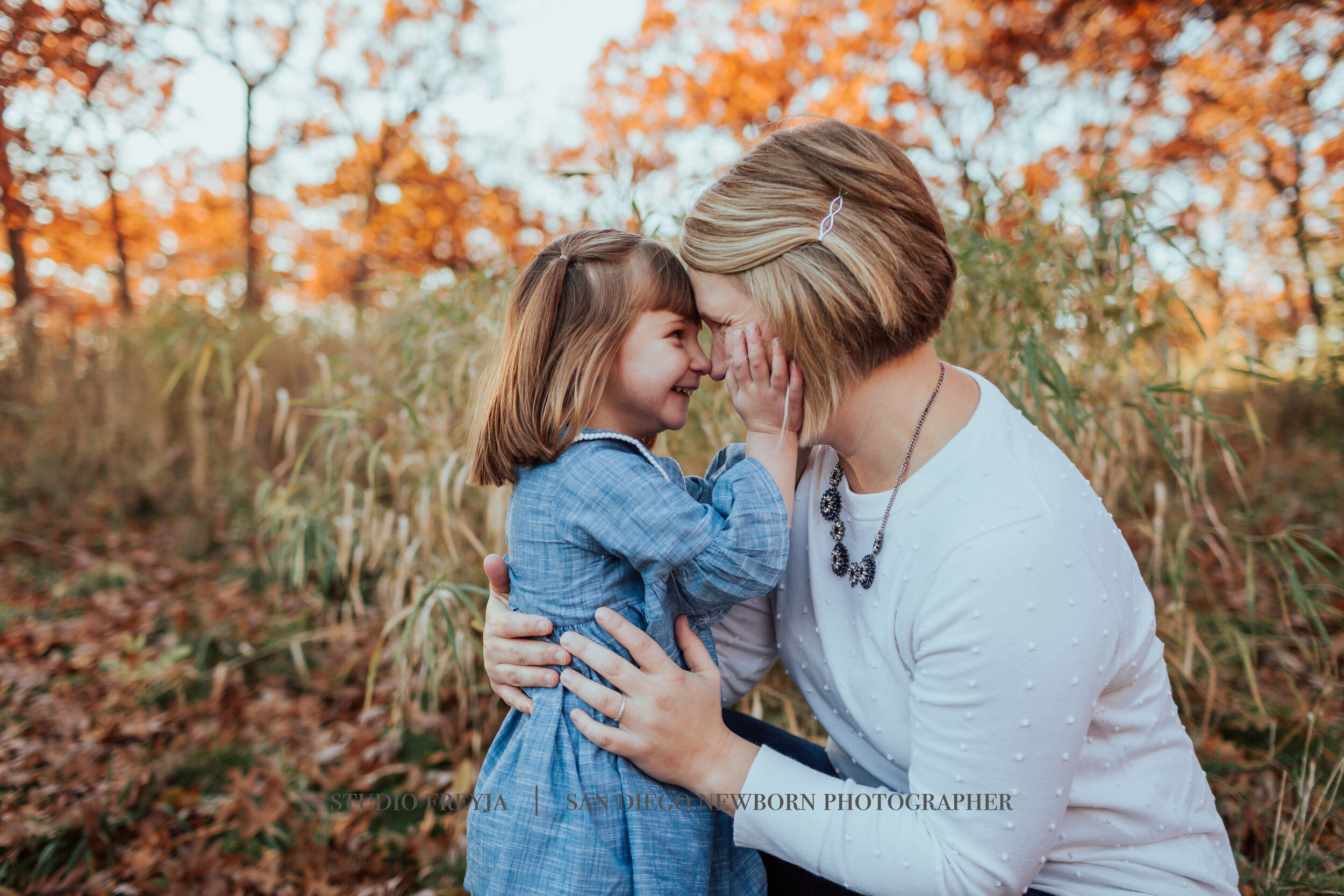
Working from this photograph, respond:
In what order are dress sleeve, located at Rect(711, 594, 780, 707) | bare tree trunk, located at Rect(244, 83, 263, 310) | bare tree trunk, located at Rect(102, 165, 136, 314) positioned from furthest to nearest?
1. bare tree trunk, located at Rect(244, 83, 263, 310)
2. bare tree trunk, located at Rect(102, 165, 136, 314)
3. dress sleeve, located at Rect(711, 594, 780, 707)

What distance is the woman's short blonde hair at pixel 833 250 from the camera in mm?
1131

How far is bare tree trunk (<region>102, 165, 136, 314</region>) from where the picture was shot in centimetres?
709

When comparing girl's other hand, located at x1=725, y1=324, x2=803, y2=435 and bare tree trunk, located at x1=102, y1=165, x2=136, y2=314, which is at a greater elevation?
bare tree trunk, located at x1=102, y1=165, x2=136, y2=314

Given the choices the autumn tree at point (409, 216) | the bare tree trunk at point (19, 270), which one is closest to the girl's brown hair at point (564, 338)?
the bare tree trunk at point (19, 270)

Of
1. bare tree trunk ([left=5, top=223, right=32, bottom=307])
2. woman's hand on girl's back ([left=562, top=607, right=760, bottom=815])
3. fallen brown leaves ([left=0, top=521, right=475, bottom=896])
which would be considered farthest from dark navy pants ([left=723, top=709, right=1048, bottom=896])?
bare tree trunk ([left=5, top=223, right=32, bottom=307])

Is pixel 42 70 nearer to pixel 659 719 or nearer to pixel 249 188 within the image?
pixel 249 188

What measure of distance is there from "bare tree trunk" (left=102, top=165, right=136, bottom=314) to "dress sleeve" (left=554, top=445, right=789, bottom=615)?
23.9 ft

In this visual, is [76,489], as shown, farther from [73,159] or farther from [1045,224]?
[1045,224]

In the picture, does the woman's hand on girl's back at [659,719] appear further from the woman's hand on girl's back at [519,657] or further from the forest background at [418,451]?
the forest background at [418,451]

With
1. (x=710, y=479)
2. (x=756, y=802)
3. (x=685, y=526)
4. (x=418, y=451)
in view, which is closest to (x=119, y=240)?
(x=418, y=451)

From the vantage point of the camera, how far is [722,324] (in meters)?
1.29

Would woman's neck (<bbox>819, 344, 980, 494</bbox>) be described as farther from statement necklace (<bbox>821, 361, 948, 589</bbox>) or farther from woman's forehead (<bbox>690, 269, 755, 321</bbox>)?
woman's forehead (<bbox>690, 269, 755, 321</bbox>)

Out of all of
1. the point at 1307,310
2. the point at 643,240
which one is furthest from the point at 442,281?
the point at 1307,310

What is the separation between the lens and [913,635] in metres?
1.12
